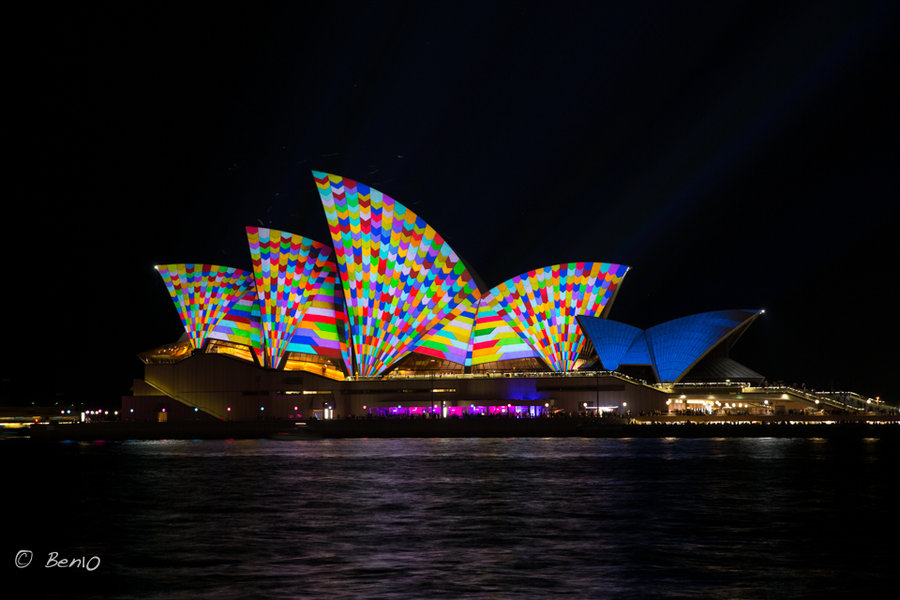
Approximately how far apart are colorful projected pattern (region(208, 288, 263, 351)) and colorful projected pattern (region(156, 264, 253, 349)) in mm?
495

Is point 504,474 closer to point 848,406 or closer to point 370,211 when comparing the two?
point 370,211

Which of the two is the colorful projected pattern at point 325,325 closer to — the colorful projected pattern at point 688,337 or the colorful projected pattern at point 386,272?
the colorful projected pattern at point 386,272

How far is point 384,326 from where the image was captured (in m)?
81.3

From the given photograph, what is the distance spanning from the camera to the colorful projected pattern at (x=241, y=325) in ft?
283

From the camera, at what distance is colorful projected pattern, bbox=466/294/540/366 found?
287 feet

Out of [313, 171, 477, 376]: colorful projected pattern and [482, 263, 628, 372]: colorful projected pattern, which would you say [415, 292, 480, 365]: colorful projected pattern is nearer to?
[313, 171, 477, 376]: colorful projected pattern

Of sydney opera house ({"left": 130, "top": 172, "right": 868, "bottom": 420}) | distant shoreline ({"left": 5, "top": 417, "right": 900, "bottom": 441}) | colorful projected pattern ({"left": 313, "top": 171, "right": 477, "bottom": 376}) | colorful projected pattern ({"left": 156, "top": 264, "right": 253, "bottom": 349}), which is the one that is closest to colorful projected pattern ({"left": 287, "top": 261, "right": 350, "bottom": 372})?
sydney opera house ({"left": 130, "top": 172, "right": 868, "bottom": 420})

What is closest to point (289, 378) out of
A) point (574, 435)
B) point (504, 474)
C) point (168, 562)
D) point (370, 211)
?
point (370, 211)

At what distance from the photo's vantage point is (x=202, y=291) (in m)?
87.1

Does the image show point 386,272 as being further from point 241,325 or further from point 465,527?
point 465,527

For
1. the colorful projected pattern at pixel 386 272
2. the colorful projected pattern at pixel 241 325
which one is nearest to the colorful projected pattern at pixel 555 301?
the colorful projected pattern at pixel 386 272

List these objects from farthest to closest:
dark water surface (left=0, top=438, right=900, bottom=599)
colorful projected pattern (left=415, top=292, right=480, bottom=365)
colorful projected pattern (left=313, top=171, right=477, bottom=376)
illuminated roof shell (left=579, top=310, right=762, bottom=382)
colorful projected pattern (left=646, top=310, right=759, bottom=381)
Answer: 1. colorful projected pattern (left=415, top=292, right=480, bottom=365)
2. illuminated roof shell (left=579, top=310, right=762, bottom=382)
3. colorful projected pattern (left=646, top=310, right=759, bottom=381)
4. colorful projected pattern (left=313, top=171, right=477, bottom=376)
5. dark water surface (left=0, top=438, right=900, bottom=599)

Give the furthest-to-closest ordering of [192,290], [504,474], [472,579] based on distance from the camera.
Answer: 1. [192,290]
2. [504,474]
3. [472,579]

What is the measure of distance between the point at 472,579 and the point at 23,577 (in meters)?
8.87
